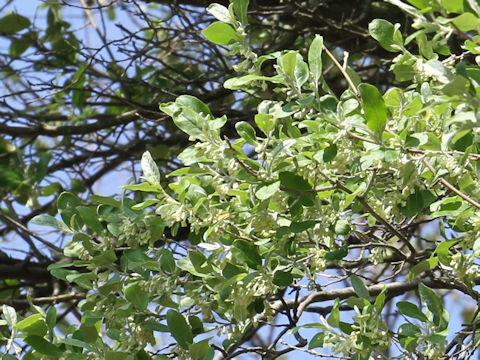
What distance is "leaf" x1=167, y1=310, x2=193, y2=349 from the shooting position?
1.51m

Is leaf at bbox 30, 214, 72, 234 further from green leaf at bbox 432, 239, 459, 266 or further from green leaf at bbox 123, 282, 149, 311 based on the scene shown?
green leaf at bbox 432, 239, 459, 266

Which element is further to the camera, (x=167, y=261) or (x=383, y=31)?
(x=167, y=261)

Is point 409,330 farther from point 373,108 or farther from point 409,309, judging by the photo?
point 373,108

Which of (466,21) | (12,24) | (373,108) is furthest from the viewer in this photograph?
(12,24)

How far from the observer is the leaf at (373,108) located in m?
1.18

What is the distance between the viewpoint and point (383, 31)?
1.36 metres

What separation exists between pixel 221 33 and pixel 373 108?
0.30m

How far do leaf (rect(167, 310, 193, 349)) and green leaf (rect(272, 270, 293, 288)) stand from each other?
19 cm

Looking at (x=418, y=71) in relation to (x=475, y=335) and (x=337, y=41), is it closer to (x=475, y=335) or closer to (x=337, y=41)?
(x=475, y=335)

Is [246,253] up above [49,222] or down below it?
below

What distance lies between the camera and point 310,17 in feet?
8.28

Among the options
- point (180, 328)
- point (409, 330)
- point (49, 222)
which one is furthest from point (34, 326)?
point (409, 330)

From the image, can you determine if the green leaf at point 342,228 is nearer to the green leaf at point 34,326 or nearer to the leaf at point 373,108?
the leaf at point 373,108

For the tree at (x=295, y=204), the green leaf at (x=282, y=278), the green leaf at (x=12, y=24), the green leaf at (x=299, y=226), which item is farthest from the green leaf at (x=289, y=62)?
the green leaf at (x=12, y=24)
